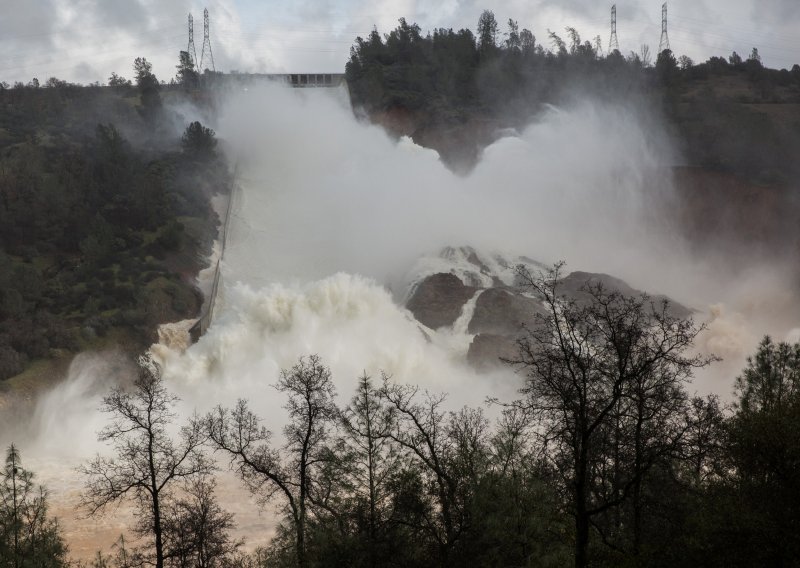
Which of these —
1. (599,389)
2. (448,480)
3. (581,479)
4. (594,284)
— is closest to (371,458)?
(448,480)

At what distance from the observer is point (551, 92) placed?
315ft

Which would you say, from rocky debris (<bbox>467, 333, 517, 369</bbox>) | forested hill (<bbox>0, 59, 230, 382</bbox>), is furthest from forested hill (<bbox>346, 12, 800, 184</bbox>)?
rocky debris (<bbox>467, 333, 517, 369</bbox>)

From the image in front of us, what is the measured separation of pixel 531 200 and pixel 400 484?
5781 cm

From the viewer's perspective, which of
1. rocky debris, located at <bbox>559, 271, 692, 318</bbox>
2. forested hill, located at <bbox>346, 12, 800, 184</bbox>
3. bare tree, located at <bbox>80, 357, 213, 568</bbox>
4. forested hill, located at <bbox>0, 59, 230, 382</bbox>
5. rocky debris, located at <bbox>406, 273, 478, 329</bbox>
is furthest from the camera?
forested hill, located at <bbox>346, 12, 800, 184</bbox>

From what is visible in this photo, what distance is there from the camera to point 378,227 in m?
67.7

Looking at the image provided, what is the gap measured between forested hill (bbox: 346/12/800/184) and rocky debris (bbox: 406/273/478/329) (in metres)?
28.2

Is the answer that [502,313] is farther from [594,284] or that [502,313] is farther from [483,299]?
[594,284]

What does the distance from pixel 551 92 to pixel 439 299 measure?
48.9m

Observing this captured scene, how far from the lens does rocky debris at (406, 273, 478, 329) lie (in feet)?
174

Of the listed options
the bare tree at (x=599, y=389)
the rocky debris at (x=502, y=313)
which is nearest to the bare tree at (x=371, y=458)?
the bare tree at (x=599, y=389)

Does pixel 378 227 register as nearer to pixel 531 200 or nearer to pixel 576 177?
pixel 531 200

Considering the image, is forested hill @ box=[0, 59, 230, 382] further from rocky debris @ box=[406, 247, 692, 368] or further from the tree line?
the tree line

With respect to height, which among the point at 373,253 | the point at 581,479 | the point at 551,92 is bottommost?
the point at 581,479

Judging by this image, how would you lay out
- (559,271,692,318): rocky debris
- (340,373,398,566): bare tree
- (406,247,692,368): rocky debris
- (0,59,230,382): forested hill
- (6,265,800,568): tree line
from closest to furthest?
(6,265,800,568): tree line, (340,373,398,566): bare tree, (406,247,692,368): rocky debris, (0,59,230,382): forested hill, (559,271,692,318): rocky debris
